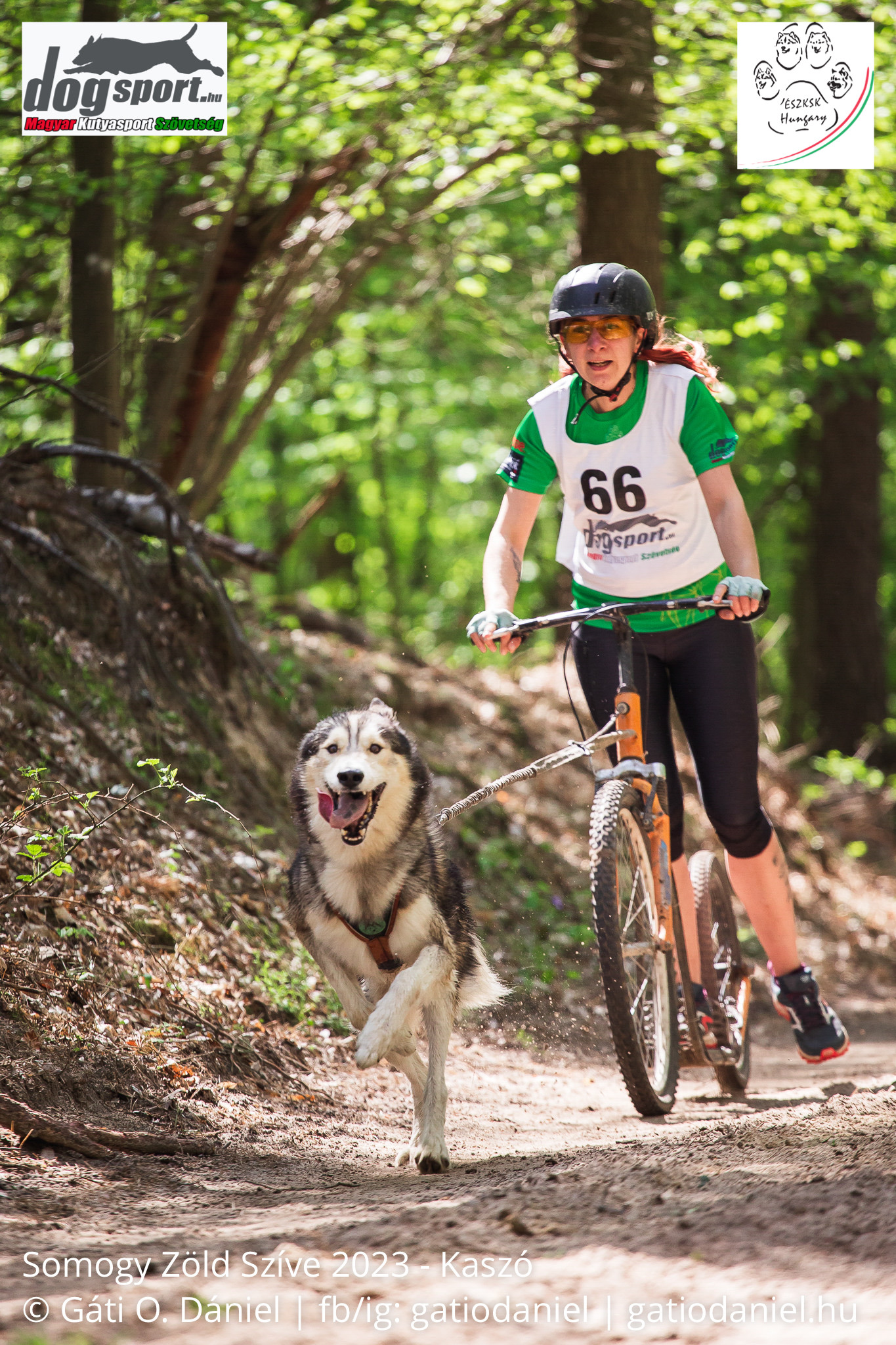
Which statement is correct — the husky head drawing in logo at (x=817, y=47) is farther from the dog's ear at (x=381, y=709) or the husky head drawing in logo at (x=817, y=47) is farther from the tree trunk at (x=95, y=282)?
the dog's ear at (x=381, y=709)

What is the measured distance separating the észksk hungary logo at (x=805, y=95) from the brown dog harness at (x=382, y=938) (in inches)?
267

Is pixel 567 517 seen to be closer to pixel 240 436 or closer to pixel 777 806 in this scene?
pixel 240 436

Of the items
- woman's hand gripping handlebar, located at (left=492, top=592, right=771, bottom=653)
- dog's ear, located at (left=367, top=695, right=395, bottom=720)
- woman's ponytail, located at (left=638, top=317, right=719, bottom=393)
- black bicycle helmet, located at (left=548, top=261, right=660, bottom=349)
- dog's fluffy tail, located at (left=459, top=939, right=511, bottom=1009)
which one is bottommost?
dog's fluffy tail, located at (left=459, top=939, right=511, bottom=1009)

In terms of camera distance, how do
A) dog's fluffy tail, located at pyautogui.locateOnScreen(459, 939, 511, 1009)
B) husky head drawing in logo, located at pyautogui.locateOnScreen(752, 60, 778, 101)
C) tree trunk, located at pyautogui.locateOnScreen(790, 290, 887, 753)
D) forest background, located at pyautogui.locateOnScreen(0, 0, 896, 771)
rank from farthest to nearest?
tree trunk, located at pyautogui.locateOnScreen(790, 290, 887, 753)
husky head drawing in logo, located at pyautogui.locateOnScreen(752, 60, 778, 101)
forest background, located at pyautogui.locateOnScreen(0, 0, 896, 771)
dog's fluffy tail, located at pyautogui.locateOnScreen(459, 939, 511, 1009)

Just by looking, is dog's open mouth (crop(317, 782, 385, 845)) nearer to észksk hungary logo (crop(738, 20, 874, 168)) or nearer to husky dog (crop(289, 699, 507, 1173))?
husky dog (crop(289, 699, 507, 1173))

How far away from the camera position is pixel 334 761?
3699 millimetres

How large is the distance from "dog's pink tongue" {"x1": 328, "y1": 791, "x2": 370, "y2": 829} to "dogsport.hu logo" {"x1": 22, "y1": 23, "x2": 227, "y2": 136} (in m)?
5.21

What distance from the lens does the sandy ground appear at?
6.64 feet

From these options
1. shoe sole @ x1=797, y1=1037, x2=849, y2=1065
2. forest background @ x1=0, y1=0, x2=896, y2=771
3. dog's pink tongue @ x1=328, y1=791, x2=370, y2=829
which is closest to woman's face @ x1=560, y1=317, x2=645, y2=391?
forest background @ x1=0, y1=0, x2=896, y2=771

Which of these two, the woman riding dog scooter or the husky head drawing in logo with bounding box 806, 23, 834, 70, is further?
the husky head drawing in logo with bounding box 806, 23, 834, 70

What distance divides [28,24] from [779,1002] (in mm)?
6811

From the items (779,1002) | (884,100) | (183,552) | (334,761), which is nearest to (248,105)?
(183,552)

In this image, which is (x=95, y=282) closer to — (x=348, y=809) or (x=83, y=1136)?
(x=348, y=809)

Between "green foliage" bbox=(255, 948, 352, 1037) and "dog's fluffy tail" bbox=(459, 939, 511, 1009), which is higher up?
"dog's fluffy tail" bbox=(459, 939, 511, 1009)
